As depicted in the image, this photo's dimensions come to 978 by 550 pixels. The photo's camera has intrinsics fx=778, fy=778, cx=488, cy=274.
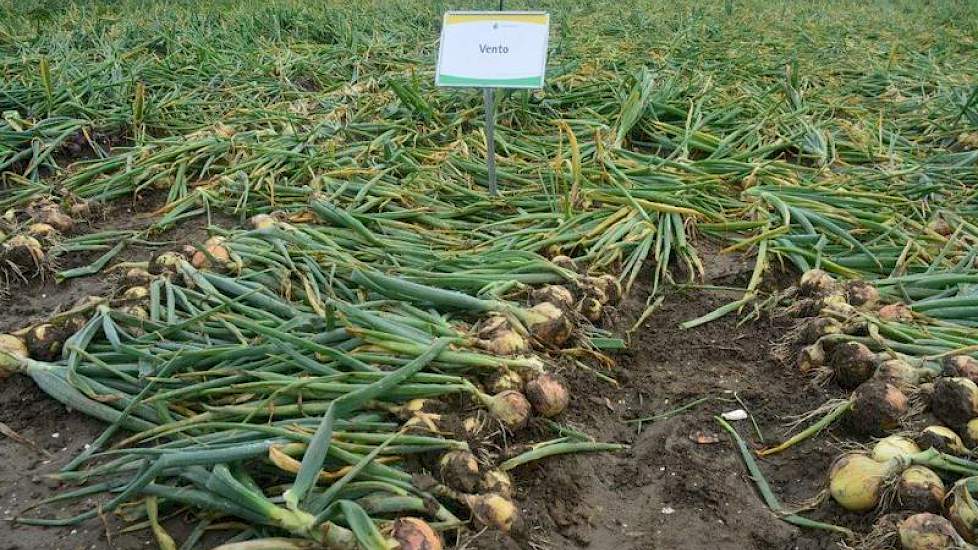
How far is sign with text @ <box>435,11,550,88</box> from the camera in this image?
3170 mm

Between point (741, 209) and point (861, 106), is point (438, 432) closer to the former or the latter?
point (741, 209)

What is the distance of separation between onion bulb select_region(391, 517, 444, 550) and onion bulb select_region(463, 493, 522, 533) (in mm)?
136

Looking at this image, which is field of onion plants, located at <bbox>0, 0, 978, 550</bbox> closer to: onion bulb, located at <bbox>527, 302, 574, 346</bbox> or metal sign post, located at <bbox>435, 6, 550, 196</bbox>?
onion bulb, located at <bbox>527, 302, 574, 346</bbox>

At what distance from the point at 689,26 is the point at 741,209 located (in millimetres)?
3822

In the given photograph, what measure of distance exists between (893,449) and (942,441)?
128mm

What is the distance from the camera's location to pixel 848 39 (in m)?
6.62

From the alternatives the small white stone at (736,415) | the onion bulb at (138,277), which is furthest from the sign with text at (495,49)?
the small white stone at (736,415)

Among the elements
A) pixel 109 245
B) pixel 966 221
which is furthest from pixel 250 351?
pixel 966 221

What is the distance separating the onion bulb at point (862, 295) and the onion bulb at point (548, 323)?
956 millimetres

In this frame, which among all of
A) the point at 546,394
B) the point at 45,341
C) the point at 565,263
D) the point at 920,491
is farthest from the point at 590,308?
the point at 45,341

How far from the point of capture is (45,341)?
2.36 m

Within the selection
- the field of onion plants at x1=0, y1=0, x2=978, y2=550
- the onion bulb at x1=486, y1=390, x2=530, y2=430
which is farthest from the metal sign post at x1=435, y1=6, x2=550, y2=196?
the onion bulb at x1=486, y1=390, x2=530, y2=430

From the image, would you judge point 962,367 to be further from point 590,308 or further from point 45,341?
point 45,341

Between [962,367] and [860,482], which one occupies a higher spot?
[962,367]
